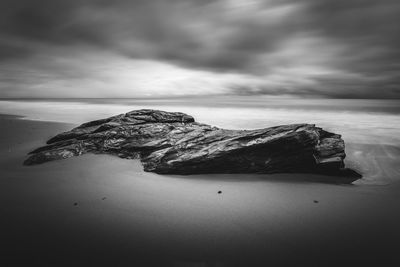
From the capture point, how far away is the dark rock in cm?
573

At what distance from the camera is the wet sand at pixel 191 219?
2.93m

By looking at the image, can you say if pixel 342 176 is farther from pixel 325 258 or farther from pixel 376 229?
pixel 325 258

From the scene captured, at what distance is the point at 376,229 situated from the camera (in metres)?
3.51

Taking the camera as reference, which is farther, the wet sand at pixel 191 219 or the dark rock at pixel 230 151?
the dark rock at pixel 230 151

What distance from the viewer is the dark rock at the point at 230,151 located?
226 inches

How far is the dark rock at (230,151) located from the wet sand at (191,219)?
33 cm

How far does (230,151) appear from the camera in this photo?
5.88m

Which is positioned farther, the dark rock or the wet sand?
the dark rock

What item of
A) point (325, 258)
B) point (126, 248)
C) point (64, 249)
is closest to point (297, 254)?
point (325, 258)

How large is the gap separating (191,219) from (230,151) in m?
2.45

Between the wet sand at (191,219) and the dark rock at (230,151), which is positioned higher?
the dark rock at (230,151)

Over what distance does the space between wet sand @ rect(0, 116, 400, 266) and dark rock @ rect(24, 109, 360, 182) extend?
326 mm

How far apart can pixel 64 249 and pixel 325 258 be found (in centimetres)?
342

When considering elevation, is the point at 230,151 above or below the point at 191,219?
above
